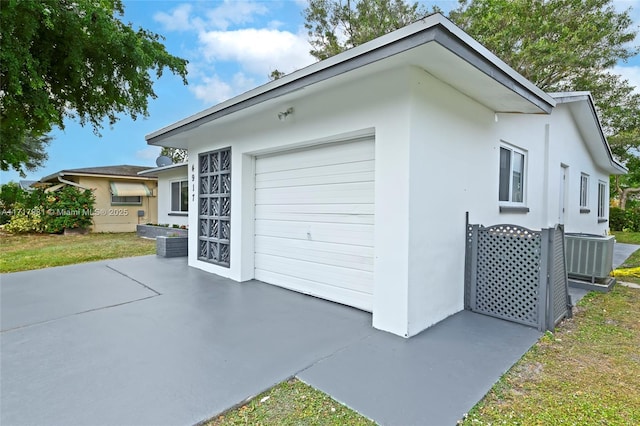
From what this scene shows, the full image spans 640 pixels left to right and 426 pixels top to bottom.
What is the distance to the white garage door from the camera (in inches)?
174

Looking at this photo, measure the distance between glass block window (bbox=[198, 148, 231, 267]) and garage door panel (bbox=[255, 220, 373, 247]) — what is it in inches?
32.8

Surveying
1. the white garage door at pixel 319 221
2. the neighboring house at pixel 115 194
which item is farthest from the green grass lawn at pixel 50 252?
the white garage door at pixel 319 221

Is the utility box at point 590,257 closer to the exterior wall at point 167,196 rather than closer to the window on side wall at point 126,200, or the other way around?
the exterior wall at point 167,196

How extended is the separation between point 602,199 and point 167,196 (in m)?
19.5

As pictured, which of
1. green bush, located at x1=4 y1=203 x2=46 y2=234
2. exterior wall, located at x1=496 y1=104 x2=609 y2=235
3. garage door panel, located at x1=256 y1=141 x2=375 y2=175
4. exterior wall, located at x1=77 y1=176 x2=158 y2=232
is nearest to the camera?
garage door panel, located at x1=256 y1=141 x2=375 y2=175

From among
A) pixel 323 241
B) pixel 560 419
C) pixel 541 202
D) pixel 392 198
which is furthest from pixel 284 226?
pixel 541 202

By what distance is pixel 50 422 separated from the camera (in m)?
2.15

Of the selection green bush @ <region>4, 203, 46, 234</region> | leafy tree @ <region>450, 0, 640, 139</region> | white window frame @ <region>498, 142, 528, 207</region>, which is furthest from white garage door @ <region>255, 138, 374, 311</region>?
green bush @ <region>4, 203, 46, 234</region>

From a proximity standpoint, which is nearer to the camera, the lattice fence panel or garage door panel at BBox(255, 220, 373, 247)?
the lattice fence panel

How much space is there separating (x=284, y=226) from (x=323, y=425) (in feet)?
12.2

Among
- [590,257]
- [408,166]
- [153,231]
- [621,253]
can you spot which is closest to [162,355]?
[408,166]

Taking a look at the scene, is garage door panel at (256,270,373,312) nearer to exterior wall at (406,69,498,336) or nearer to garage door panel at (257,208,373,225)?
exterior wall at (406,69,498,336)

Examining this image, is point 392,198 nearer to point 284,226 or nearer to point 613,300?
point 284,226

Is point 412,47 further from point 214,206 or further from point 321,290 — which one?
point 214,206
